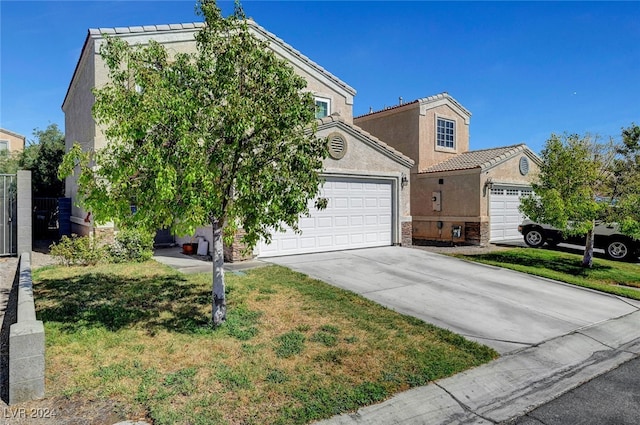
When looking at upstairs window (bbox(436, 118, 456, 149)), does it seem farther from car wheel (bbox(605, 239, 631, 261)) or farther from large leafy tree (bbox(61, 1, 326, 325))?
large leafy tree (bbox(61, 1, 326, 325))

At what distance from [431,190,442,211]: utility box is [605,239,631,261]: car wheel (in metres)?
6.99

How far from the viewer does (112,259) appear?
444 inches

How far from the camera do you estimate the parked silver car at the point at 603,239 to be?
1470 centimetres

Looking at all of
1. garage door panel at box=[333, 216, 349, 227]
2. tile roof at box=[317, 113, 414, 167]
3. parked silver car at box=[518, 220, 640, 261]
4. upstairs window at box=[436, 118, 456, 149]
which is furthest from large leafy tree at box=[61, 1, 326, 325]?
upstairs window at box=[436, 118, 456, 149]

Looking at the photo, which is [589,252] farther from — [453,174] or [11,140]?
[11,140]

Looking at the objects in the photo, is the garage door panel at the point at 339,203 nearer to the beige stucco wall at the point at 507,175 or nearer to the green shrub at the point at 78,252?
the beige stucco wall at the point at 507,175

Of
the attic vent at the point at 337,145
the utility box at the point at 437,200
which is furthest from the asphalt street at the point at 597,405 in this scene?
the utility box at the point at 437,200

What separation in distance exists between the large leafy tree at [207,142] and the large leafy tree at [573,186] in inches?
369

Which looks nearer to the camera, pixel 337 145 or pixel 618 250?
pixel 337 145

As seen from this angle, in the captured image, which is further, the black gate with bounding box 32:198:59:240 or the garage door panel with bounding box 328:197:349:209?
the black gate with bounding box 32:198:59:240

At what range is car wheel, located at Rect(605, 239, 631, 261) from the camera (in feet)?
48.5

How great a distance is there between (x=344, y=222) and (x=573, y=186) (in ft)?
25.0

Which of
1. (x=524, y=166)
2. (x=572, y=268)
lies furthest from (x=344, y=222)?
(x=524, y=166)

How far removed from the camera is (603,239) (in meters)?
15.4
